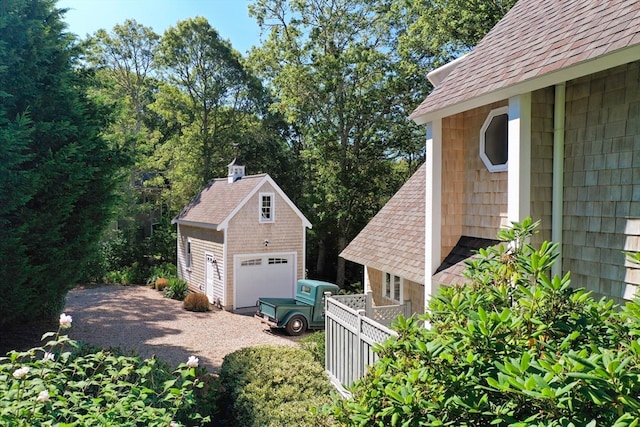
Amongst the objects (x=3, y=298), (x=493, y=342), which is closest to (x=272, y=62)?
(x=3, y=298)

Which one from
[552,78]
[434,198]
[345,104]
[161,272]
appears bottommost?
[161,272]

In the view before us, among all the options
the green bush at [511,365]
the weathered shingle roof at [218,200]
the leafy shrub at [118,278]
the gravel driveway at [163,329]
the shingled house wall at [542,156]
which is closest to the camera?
the green bush at [511,365]

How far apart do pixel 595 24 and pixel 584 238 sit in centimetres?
216

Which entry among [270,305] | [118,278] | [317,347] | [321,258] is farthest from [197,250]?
[317,347]

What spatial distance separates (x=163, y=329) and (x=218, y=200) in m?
7.31

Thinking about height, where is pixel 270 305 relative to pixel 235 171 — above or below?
below

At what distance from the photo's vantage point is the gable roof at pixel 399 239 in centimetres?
782

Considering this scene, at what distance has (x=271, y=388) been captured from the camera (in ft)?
22.6

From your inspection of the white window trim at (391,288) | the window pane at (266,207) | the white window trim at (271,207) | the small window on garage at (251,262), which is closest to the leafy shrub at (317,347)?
the white window trim at (391,288)

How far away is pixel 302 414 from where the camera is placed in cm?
596

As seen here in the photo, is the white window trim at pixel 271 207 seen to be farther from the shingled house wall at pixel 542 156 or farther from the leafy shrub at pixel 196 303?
the shingled house wall at pixel 542 156

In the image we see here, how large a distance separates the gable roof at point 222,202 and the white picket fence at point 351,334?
31.5 feet

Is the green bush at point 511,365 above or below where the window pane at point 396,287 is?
above

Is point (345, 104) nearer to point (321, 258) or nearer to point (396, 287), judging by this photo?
point (321, 258)
